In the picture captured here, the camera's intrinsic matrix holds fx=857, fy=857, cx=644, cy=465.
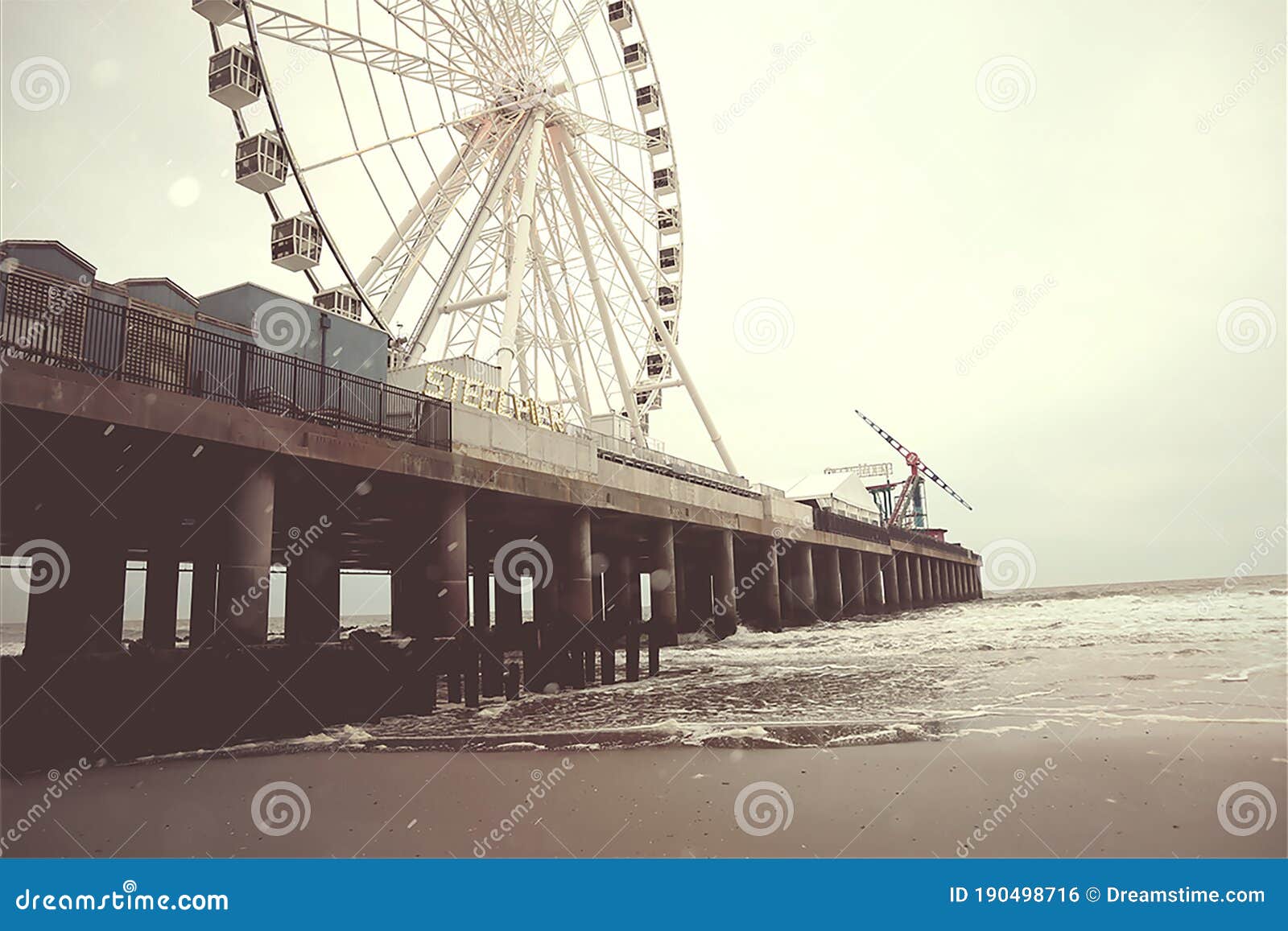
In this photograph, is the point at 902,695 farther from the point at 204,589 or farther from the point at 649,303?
the point at 649,303

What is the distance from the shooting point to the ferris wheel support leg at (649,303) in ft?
130

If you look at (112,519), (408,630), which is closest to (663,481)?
(408,630)

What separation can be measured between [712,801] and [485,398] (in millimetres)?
21878

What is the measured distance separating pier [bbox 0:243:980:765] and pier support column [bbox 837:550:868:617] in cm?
2083

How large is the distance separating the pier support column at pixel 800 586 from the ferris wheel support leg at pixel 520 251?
19.0m

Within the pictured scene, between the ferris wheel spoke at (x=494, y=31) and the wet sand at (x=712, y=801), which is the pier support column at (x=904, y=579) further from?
the wet sand at (x=712, y=801)

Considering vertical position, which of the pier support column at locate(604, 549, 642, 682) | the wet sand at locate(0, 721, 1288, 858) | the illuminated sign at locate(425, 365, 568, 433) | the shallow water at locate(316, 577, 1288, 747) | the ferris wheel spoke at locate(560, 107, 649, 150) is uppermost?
the ferris wheel spoke at locate(560, 107, 649, 150)

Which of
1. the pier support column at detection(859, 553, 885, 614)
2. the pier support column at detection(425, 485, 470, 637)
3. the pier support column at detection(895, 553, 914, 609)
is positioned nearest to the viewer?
the pier support column at detection(425, 485, 470, 637)

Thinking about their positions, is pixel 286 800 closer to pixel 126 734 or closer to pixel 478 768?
pixel 478 768

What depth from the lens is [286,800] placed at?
7.86 metres

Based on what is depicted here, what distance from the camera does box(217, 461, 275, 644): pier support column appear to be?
12.6m

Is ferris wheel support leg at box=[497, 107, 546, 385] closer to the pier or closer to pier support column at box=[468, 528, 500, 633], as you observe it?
the pier

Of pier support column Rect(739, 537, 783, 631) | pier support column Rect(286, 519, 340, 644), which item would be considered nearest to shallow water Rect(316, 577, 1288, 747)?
pier support column Rect(286, 519, 340, 644)

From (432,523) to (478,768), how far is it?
36.2 feet
